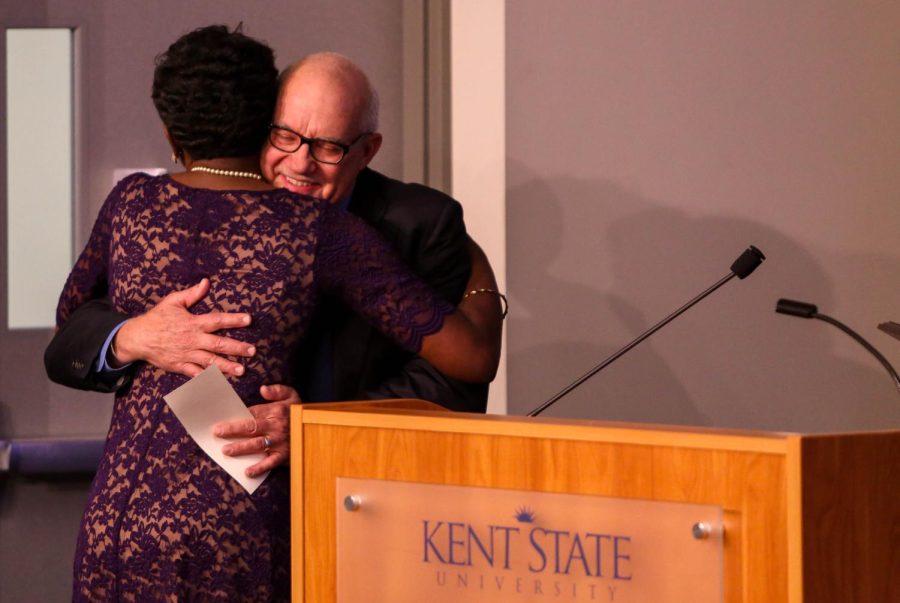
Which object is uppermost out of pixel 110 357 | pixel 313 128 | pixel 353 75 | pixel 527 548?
pixel 353 75

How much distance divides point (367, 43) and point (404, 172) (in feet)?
1.36

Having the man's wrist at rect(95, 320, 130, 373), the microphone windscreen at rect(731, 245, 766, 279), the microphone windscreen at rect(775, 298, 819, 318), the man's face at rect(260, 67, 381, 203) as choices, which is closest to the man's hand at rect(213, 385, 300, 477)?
the man's wrist at rect(95, 320, 130, 373)

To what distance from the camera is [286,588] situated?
176cm

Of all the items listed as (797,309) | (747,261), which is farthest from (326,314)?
(797,309)

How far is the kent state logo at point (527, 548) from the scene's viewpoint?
54.2 inches

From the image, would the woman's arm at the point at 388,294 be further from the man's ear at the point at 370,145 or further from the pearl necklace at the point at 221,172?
the man's ear at the point at 370,145

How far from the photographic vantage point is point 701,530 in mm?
1313

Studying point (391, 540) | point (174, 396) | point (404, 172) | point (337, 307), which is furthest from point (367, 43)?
point (391, 540)

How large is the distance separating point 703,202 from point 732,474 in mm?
2306

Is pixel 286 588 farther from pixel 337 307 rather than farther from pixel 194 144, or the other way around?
pixel 194 144

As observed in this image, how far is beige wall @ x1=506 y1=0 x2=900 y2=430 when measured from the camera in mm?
3459

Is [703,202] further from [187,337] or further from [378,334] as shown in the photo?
[187,337]

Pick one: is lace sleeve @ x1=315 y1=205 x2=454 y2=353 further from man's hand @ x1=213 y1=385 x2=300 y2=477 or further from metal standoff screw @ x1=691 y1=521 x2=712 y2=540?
metal standoff screw @ x1=691 y1=521 x2=712 y2=540

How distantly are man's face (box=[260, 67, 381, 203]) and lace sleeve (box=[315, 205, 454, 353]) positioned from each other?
342mm
